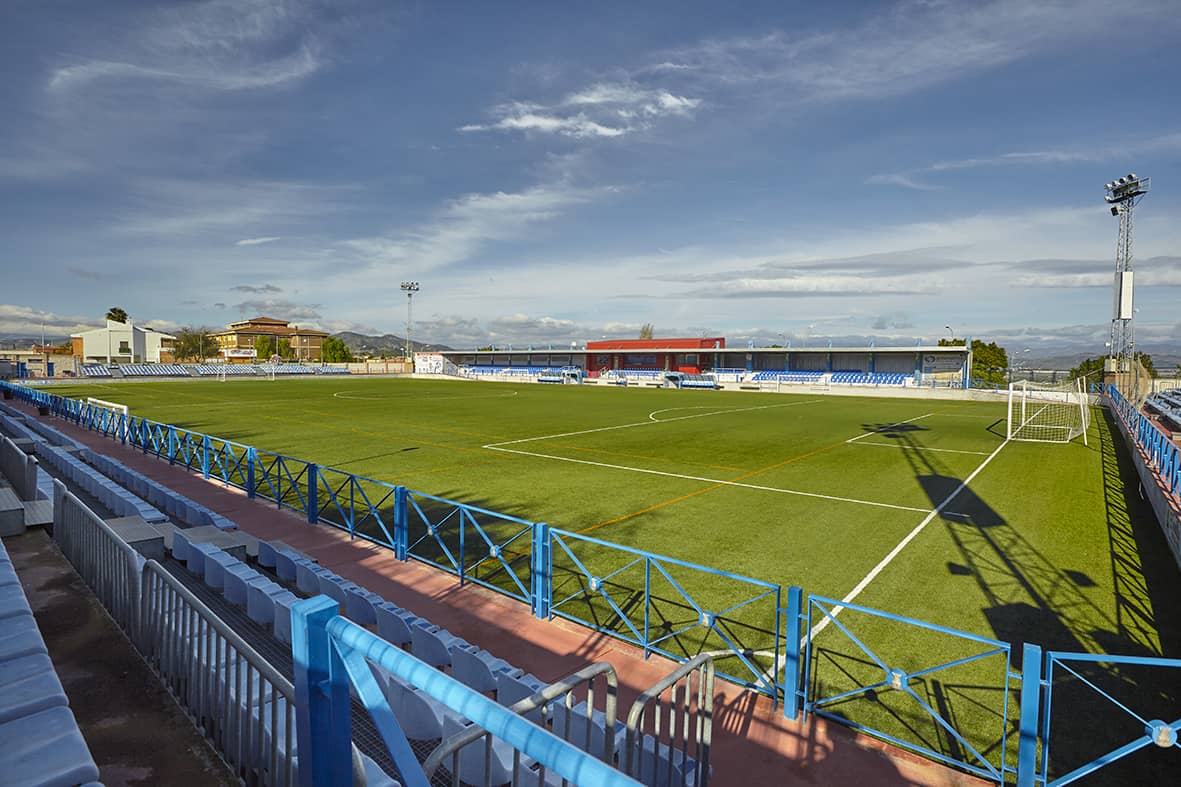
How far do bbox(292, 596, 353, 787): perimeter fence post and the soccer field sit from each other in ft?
14.9

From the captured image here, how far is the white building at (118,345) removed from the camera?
359 ft

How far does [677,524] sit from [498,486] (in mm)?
5312

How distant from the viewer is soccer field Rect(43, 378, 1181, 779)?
7.97 m

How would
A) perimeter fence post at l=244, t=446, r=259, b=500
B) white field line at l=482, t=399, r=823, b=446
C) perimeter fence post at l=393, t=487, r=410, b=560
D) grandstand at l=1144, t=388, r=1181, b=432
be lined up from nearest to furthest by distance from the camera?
perimeter fence post at l=393, t=487, r=410, b=560 < perimeter fence post at l=244, t=446, r=259, b=500 < white field line at l=482, t=399, r=823, b=446 < grandstand at l=1144, t=388, r=1181, b=432

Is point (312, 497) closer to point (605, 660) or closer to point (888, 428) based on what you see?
point (605, 660)

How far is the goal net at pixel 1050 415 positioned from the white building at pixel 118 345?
125435mm

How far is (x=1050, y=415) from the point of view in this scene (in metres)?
36.9

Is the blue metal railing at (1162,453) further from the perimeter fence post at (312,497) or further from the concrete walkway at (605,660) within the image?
the perimeter fence post at (312,497)

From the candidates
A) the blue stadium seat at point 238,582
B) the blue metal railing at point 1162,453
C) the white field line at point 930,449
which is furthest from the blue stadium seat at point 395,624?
the white field line at point 930,449

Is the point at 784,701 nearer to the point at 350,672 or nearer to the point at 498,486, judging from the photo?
the point at 350,672

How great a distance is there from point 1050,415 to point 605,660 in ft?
133

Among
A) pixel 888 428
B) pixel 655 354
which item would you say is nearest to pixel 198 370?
pixel 655 354

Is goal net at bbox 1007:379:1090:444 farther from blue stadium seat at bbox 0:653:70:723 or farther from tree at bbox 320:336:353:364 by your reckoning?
tree at bbox 320:336:353:364

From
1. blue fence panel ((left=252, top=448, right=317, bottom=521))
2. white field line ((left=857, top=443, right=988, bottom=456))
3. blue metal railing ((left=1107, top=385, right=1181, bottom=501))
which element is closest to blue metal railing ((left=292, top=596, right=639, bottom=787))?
blue fence panel ((left=252, top=448, right=317, bottom=521))
